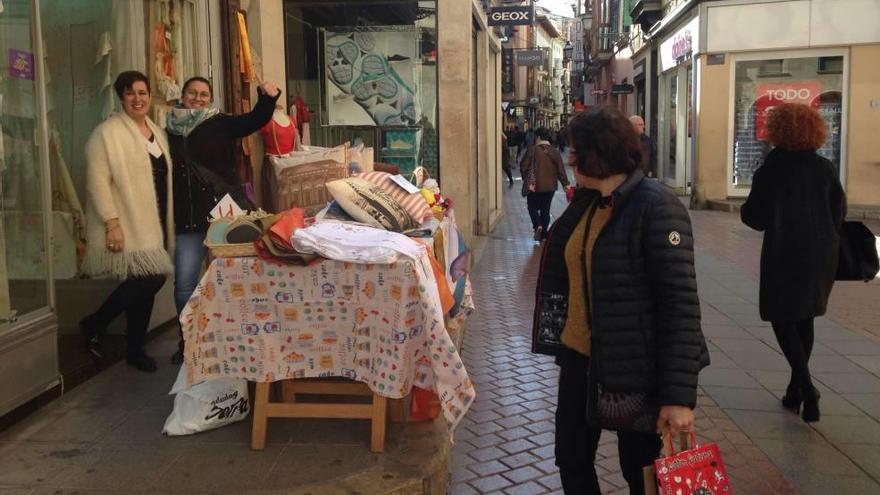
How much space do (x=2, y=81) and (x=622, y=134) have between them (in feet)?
11.7

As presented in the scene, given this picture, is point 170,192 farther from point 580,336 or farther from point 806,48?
point 806,48

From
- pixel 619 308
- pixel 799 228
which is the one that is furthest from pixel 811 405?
pixel 619 308

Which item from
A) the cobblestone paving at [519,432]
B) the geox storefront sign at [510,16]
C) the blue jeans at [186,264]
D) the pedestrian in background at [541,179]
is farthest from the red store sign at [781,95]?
the blue jeans at [186,264]

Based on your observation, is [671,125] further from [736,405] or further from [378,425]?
[378,425]

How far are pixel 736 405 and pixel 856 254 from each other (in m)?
1.15

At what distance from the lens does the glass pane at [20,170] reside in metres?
4.63

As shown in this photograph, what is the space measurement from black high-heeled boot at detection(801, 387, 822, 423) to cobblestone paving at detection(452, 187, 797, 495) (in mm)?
430

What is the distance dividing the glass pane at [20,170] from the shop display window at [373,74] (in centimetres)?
525

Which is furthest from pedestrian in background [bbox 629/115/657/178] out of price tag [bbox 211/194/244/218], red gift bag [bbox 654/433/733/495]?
price tag [bbox 211/194/244/218]

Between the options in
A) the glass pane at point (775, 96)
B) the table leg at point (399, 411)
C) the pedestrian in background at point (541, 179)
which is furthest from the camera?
the glass pane at point (775, 96)

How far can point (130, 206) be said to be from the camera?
4949 mm

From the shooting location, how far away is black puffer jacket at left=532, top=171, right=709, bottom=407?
2.67 m

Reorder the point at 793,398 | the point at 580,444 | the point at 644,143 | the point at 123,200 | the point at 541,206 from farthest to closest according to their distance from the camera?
the point at 541,206, the point at 644,143, the point at 793,398, the point at 123,200, the point at 580,444

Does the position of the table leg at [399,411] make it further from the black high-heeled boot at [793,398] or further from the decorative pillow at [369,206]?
the black high-heeled boot at [793,398]
